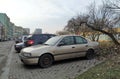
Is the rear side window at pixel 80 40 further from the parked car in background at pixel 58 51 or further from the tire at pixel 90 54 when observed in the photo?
the tire at pixel 90 54

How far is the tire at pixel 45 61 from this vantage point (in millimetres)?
9969

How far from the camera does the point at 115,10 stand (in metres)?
17.8

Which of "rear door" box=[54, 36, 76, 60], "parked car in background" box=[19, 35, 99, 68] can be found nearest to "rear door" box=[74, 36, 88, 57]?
"parked car in background" box=[19, 35, 99, 68]

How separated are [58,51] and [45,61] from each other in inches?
34.5

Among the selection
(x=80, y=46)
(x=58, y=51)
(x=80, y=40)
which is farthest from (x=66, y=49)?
(x=80, y=40)

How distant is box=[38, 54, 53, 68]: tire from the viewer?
997 cm

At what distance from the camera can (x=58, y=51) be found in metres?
10.5

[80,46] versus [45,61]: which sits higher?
[80,46]

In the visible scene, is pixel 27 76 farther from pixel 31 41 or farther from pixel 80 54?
pixel 31 41

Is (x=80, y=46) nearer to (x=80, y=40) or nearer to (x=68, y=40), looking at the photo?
(x=80, y=40)

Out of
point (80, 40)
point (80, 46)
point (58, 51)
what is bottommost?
point (58, 51)

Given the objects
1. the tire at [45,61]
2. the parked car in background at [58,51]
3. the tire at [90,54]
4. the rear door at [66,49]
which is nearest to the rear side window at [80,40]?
the parked car in background at [58,51]

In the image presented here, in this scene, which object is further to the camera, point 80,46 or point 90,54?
point 90,54

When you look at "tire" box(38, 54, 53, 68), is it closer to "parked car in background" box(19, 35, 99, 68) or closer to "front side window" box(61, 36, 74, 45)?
"parked car in background" box(19, 35, 99, 68)
